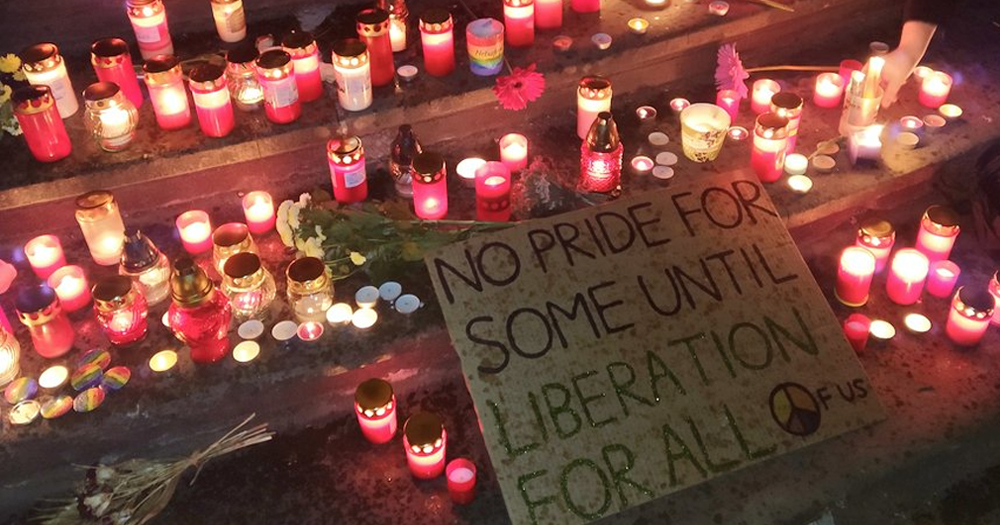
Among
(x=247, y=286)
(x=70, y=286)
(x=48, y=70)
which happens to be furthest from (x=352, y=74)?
(x=70, y=286)

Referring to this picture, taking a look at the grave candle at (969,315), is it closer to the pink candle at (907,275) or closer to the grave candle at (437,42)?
the pink candle at (907,275)

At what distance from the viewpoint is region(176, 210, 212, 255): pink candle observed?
293 centimetres

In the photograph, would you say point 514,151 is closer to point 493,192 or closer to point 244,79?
point 493,192

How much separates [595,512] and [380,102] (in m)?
1.58

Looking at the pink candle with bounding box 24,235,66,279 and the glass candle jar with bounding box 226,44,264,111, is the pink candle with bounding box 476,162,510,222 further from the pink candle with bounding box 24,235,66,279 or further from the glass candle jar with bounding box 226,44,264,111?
the pink candle with bounding box 24,235,66,279

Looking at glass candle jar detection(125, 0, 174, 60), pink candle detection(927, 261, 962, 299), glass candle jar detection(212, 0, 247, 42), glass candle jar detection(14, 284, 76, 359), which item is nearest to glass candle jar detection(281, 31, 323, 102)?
glass candle jar detection(212, 0, 247, 42)

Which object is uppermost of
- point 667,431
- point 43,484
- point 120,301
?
point 120,301

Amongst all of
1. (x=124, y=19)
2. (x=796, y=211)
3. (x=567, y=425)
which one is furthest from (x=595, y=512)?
(x=124, y=19)

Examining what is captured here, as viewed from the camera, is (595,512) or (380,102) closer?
(595,512)

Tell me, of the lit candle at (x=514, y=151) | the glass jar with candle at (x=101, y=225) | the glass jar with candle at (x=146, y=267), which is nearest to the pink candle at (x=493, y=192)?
the lit candle at (x=514, y=151)

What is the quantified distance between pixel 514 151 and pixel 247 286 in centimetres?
107

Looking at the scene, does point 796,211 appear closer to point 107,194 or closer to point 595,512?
point 595,512

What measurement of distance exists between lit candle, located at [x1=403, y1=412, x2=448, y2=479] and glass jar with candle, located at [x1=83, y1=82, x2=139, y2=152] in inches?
53.3

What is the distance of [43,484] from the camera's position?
2.58 m
